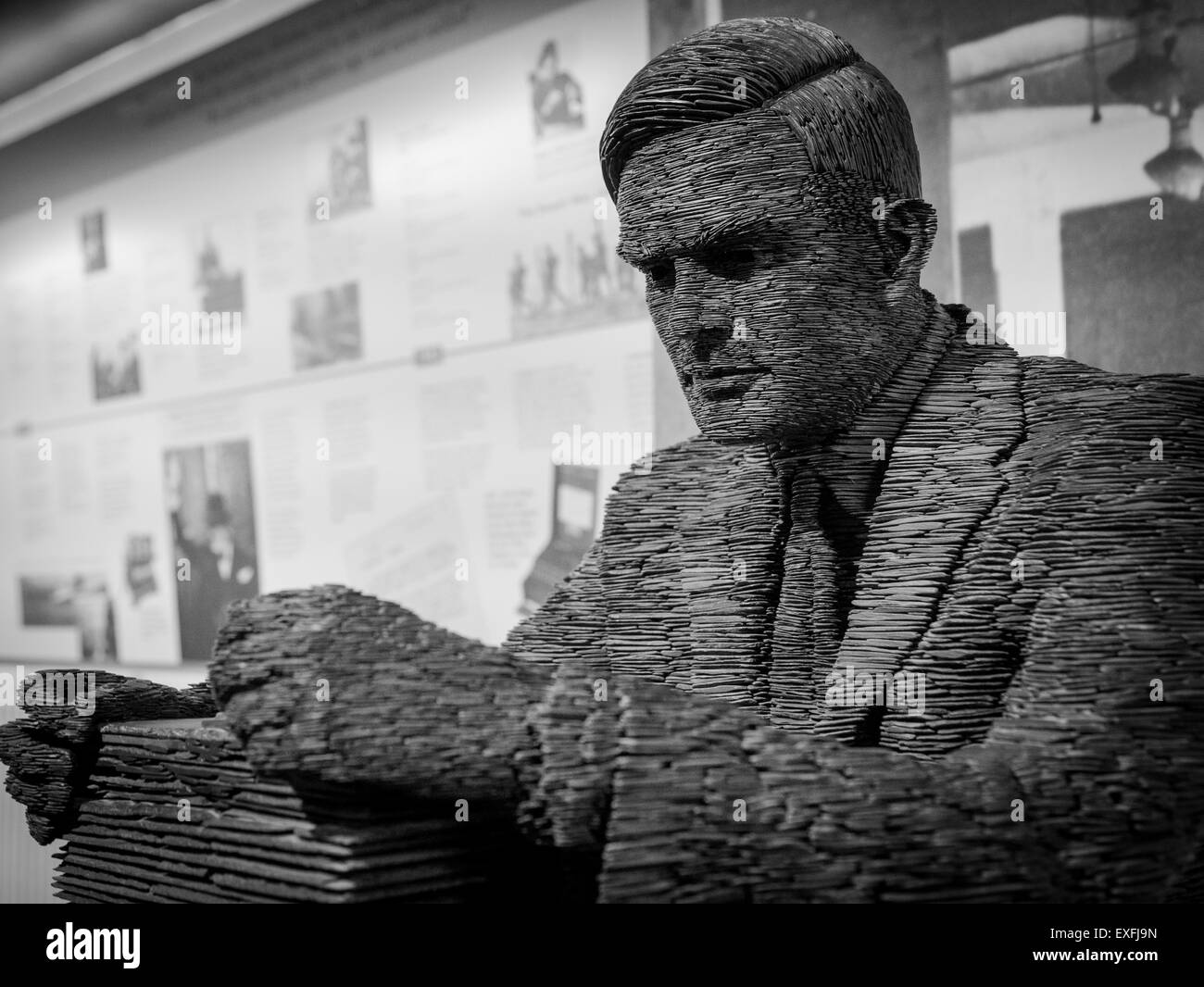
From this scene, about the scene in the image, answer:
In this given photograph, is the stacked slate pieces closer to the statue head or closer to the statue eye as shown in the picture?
the statue head

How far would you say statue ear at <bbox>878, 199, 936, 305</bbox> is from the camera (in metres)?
2.56

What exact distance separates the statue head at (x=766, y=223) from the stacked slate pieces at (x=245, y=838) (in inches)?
35.8

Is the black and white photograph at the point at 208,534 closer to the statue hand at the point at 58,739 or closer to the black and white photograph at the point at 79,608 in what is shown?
the black and white photograph at the point at 79,608

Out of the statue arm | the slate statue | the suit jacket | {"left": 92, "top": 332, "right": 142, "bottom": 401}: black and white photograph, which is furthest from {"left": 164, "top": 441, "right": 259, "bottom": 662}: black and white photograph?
the statue arm

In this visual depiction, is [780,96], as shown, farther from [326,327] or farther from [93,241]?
[93,241]

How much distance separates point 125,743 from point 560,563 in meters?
2.56

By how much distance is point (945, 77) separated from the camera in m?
4.05

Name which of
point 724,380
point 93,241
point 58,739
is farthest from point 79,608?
point 724,380

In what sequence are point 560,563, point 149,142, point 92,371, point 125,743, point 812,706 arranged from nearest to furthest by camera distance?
point 125,743
point 812,706
point 560,563
point 149,142
point 92,371

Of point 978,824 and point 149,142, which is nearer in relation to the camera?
point 978,824

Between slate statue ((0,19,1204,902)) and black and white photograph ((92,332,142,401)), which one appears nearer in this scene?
slate statue ((0,19,1204,902))

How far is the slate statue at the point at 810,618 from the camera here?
1927 millimetres
